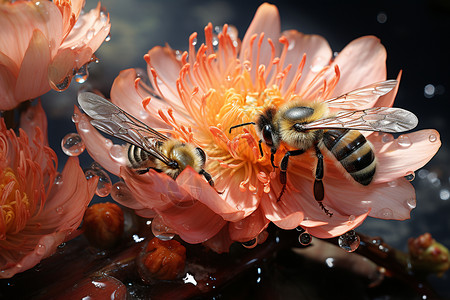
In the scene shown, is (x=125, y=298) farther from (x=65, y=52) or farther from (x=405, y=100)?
(x=405, y=100)

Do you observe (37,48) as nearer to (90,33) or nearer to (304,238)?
(90,33)

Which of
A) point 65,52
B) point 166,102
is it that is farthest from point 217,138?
point 65,52

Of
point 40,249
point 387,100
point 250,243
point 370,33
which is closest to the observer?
point 40,249

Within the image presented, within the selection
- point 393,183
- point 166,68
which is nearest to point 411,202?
point 393,183

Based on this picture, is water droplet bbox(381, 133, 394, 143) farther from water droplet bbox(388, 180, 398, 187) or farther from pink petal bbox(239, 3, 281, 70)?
pink petal bbox(239, 3, 281, 70)

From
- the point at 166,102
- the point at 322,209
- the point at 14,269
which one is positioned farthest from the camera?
the point at 166,102

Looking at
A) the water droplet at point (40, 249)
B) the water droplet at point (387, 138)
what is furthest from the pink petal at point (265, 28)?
the water droplet at point (40, 249)

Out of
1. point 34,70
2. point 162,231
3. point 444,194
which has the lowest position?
point 444,194
